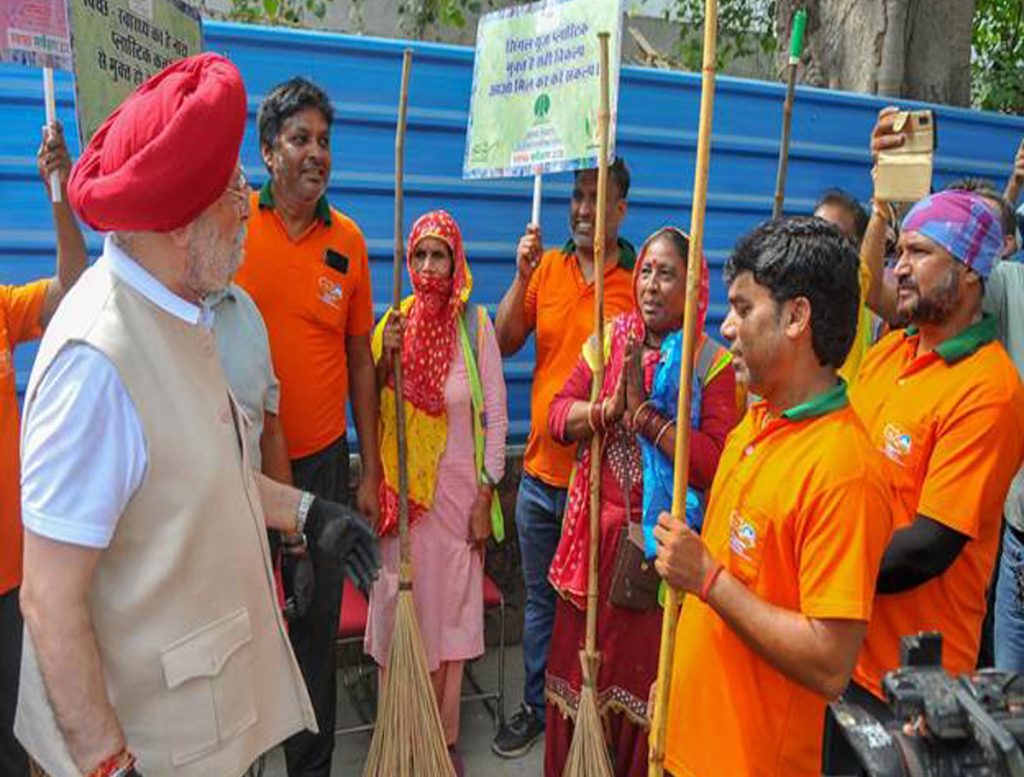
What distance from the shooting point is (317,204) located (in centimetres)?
312

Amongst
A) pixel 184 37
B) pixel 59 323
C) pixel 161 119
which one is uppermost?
pixel 184 37

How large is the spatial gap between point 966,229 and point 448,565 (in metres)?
2.03

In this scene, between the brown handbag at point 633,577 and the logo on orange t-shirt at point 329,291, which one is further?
the logo on orange t-shirt at point 329,291

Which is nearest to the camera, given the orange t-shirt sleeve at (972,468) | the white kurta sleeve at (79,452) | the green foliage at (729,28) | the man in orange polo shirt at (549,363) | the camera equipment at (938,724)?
the camera equipment at (938,724)

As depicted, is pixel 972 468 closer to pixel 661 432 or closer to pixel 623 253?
pixel 661 432

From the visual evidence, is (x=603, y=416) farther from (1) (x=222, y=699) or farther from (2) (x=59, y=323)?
(2) (x=59, y=323)

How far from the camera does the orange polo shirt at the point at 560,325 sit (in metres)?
3.42

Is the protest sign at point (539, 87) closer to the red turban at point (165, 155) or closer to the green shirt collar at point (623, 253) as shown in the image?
the green shirt collar at point (623, 253)

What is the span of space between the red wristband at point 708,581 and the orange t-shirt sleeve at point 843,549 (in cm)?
16

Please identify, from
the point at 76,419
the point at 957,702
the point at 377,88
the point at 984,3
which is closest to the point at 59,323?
the point at 76,419

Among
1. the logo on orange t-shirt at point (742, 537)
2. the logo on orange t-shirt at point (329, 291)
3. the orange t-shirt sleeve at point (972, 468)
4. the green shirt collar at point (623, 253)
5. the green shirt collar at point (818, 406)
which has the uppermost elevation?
the green shirt collar at point (623, 253)

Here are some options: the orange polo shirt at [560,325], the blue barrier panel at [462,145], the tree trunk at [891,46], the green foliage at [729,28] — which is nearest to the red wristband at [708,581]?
the orange polo shirt at [560,325]

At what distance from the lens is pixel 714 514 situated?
1955 millimetres

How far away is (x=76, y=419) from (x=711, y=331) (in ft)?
13.0
